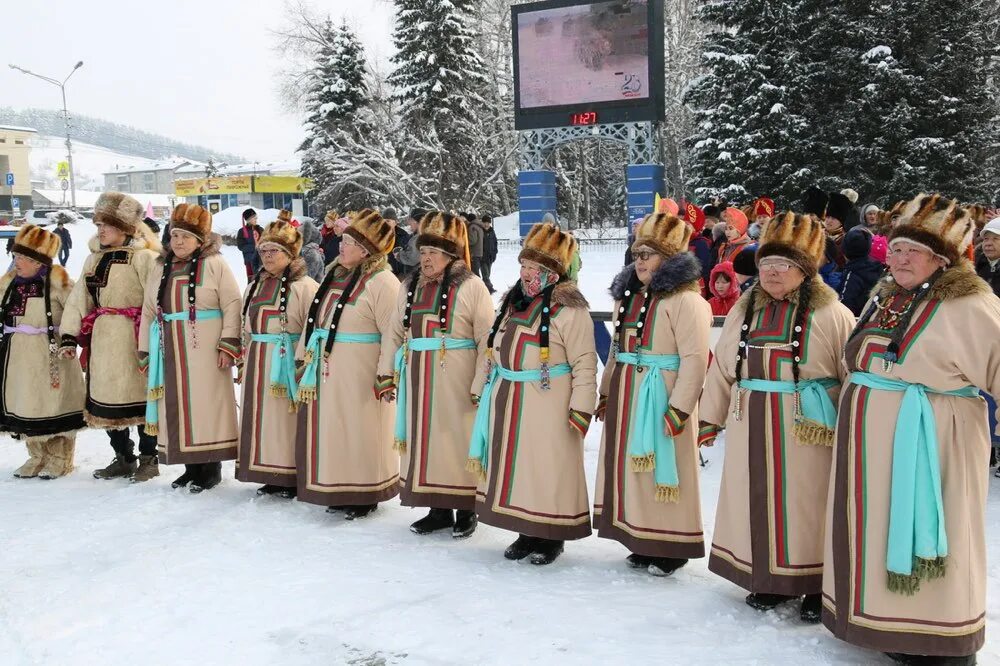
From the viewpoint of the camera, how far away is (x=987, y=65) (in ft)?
83.1

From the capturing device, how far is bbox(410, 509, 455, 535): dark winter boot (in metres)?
5.22

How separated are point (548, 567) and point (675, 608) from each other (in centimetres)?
81

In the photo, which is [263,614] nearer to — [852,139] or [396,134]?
[852,139]

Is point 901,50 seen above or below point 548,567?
above

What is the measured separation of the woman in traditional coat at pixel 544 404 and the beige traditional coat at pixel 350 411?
105 cm

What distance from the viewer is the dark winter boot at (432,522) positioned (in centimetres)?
522

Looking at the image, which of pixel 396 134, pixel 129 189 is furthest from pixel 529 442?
pixel 129 189

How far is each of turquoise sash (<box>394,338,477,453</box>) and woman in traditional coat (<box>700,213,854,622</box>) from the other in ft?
5.80

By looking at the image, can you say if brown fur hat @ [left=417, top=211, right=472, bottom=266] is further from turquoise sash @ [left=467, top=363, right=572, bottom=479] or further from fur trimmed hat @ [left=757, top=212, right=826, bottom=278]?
fur trimmed hat @ [left=757, top=212, right=826, bottom=278]

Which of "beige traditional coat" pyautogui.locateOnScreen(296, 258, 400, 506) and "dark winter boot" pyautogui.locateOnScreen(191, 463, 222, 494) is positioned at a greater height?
"beige traditional coat" pyautogui.locateOnScreen(296, 258, 400, 506)

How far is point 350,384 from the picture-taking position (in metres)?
5.47

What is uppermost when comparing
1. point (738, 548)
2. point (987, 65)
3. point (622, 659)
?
point (987, 65)

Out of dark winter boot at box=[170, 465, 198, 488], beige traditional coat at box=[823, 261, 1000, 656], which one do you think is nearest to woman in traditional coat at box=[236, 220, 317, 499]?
dark winter boot at box=[170, 465, 198, 488]

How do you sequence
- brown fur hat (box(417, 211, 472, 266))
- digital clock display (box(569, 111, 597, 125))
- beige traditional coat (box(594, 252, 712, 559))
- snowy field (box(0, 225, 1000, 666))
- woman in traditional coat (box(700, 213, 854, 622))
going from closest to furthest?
snowy field (box(0, 225, 1000, 666)) < woman in traditional coat (box(700, 213, 854, 622)) < beige traditional coat (box(594, 252, 712, 559)) < brown fur hat (box(417, 211, 472, 266)) < digital clock display (box(569, 111, 597, 125))
